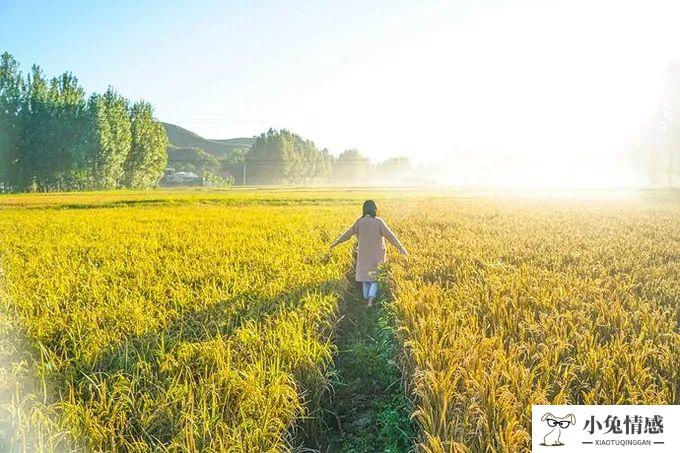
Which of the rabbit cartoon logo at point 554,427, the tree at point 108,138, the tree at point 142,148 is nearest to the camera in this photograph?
Answer: the rabbit cartoon logo at point 554,427

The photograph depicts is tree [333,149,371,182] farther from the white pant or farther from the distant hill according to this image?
the white pant

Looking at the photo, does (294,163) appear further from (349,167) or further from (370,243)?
(370,243)

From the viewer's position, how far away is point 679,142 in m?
44.2

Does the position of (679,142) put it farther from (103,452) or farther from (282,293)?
(103,452)

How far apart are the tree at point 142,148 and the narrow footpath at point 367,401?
81.8 ft

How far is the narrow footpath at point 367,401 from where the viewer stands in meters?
3.18

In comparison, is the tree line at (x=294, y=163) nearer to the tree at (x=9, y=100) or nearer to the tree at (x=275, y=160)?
the tree at (x=275, y=160)

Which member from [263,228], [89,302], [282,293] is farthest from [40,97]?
[282,293]

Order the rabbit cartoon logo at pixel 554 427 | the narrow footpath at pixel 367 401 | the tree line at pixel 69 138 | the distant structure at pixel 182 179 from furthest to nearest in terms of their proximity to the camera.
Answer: the distant structure at pixel 182 179
the tree line at pixel 69 138
the narrow footpath at pixel 367 401
the rabbit cartoon logo at pixel 554 427

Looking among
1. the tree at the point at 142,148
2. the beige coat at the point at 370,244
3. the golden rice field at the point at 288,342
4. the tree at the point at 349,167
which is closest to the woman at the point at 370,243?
the beige coat at the point at 370,244

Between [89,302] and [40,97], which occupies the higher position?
[40,97]

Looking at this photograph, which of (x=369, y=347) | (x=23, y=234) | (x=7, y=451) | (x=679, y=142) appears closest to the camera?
(x=7, y=451)

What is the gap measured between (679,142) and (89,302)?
175 feet

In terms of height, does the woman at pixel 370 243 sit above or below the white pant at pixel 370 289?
above
